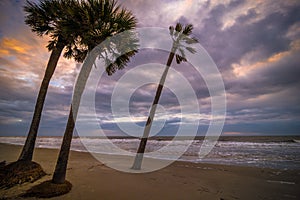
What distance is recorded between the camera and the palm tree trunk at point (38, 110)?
678cm

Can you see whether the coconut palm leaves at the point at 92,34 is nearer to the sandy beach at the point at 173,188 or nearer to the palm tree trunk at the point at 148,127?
the sandy beach at the point at 173,188

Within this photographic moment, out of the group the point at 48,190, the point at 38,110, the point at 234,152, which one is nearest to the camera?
the point at 48,190

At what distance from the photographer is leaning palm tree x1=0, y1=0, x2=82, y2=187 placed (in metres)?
5.92

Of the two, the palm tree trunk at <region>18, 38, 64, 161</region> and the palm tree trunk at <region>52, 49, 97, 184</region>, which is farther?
the palm tree trunk at <region>18, 38, 64, 161</region>

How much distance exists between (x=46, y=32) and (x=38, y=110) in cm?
357

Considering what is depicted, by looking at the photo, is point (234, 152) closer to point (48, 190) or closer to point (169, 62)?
point (169, 62)

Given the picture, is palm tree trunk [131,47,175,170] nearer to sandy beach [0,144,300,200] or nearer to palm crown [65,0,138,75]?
sandy beach [0,144,300,200]

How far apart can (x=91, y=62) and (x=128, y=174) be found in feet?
18.9

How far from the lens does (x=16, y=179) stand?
578cm

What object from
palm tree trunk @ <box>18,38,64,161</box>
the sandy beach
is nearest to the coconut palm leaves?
the sandy beach

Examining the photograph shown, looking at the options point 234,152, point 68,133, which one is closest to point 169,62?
point 68,133

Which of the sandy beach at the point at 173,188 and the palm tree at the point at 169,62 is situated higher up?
the palm tree at the point at 169,62

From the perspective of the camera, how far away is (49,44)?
7.99m

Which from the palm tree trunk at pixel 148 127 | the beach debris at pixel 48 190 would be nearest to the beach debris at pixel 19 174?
the beach debris at pixel 48 190
